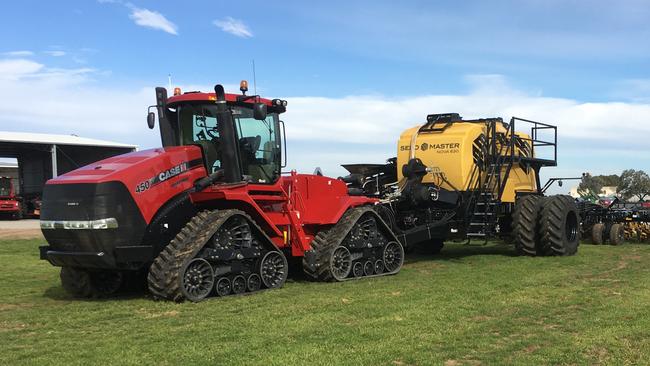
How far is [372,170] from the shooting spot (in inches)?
580

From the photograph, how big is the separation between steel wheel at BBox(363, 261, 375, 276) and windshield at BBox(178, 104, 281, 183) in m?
2.52

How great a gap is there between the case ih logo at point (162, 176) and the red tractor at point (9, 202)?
3137 centimetres

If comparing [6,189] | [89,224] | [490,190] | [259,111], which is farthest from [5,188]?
[259,111]

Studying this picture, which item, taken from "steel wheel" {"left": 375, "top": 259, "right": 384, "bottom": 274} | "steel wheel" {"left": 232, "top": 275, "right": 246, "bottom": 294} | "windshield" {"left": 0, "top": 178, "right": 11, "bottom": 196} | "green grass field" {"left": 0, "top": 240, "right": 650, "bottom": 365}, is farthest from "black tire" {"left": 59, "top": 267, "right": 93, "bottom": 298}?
"windshield" {"left": 0, "top": 178, "right": 11, "bottom": 196}

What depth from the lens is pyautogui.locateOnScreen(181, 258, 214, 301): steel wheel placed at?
8.13 metres

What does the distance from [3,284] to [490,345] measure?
872 centimetres

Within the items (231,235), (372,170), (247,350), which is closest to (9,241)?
(372,170)

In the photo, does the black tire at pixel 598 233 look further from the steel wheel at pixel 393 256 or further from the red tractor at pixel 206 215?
the red tractor at pixel 206 215

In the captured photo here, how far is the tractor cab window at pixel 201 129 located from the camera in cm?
943

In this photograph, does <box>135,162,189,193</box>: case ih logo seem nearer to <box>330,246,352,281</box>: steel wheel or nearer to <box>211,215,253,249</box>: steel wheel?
<box>211,215,253,249</box>: steel wheel

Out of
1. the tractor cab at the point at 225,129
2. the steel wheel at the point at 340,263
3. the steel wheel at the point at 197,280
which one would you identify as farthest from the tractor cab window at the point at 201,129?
the steel wheel at the point at 340,263

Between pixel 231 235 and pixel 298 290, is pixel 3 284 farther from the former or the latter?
pixel 298 290

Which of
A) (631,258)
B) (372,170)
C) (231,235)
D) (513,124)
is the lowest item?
(631,258)

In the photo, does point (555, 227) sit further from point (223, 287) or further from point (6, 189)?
point (6, 189)
